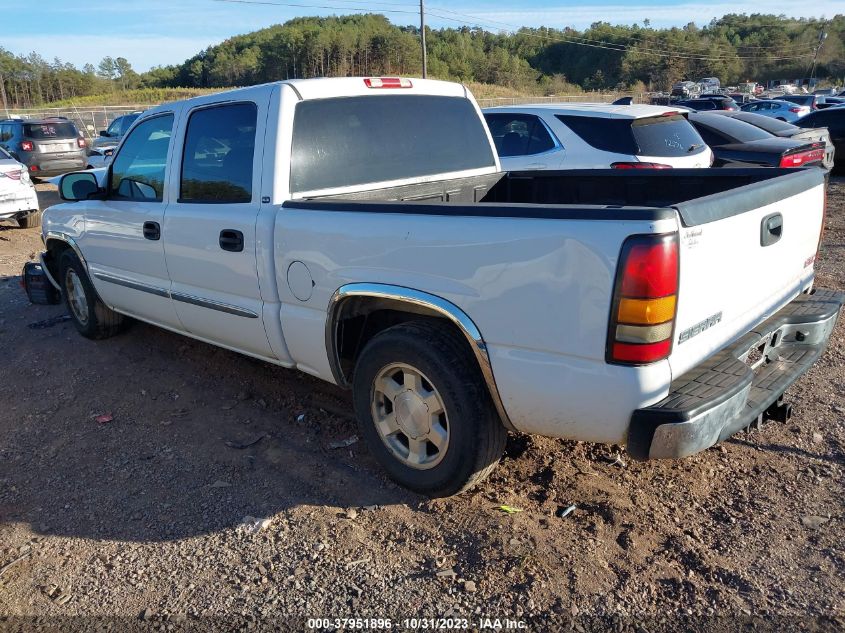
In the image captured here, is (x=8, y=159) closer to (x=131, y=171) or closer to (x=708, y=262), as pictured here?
(x=131, y=171)

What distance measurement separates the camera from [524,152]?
755 centimetres

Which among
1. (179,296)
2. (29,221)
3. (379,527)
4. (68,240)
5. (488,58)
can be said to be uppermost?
(488,58)

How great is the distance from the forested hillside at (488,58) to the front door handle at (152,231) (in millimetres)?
77205

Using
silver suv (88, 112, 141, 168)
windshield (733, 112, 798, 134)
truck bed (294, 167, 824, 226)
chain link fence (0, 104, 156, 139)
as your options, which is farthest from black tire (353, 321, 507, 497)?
chain link fence (0, 104, 156, 139)

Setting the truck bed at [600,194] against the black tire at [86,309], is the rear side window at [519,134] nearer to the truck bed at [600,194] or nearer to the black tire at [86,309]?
the truck bed at [600,194]

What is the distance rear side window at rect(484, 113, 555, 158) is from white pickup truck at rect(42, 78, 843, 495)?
9.47 ft

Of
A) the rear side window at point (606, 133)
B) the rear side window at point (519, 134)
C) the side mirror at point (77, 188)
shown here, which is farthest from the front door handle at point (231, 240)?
the rear side window at point (606, 133)

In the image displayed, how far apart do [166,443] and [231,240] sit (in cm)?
130

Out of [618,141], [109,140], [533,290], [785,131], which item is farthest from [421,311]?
[109,140]

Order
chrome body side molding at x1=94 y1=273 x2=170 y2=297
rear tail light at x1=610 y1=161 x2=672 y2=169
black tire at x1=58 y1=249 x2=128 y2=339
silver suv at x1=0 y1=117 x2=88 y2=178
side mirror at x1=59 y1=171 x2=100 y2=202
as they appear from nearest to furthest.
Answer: chrome body side molding at x1=94 y1=273 x2=170 y2=297, side mirror at x1=59 y1=171 x2=100 y2=202, black tire at x1=58 y1=249 x2=128 y2=339, rear tail light at x1=610 y1=161 x2=672 y2=169, silver suv at x1=0 y1=117 x2=88 y2=178

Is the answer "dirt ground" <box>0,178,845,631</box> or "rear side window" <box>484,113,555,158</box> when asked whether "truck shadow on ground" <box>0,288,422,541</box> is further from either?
"rear side window" <box>484,113,555,158</box>

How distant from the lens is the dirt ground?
103 inches

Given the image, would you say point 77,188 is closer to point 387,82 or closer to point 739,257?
point 387,82

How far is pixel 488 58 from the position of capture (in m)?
105
